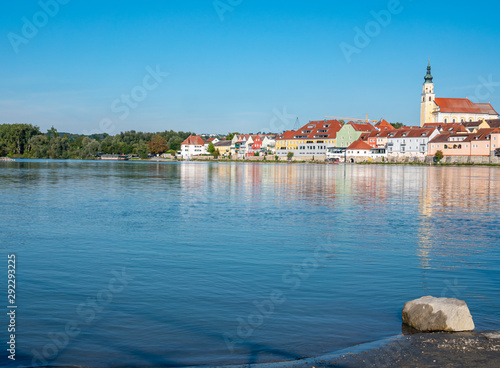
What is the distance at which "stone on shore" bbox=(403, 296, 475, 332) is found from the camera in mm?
7332

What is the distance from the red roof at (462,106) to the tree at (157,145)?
100053 millimetres

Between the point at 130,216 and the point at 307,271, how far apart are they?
11.6m

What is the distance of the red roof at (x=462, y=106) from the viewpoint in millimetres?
157750

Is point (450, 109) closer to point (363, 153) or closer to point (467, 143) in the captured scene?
point (363, 153)

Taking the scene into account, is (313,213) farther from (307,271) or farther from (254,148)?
(254,148)

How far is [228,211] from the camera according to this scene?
76.7 ft

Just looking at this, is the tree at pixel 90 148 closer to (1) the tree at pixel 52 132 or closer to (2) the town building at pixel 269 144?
(1) the tree at pixel 52 132

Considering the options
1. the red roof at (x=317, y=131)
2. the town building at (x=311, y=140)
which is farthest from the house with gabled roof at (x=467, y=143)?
the town building at (x=311, y=140)

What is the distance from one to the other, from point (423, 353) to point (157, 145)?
18461 cm

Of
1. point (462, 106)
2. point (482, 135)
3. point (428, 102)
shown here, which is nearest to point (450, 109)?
point (462, 106)

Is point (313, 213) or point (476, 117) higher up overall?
point (476, 117)

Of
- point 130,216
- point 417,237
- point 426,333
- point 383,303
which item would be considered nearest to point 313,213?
point 417,237

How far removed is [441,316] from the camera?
7363 millimetres

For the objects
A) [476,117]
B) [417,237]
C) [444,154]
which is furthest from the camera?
[476,117]
